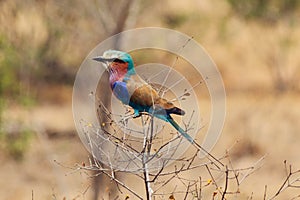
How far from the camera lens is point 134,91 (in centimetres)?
620

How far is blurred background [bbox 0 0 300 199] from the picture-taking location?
16.3 m

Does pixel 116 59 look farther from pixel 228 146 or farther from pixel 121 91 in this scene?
pixel 228 146

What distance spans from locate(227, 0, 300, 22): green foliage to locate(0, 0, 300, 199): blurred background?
0.08ft

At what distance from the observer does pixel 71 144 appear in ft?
62.0

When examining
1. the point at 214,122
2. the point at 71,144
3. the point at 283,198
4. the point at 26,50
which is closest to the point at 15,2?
the point at 26,50

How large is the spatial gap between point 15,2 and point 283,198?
712 cm

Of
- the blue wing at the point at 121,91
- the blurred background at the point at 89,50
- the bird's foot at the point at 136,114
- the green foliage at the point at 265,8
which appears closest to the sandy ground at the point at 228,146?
the blurred background at the point at 89,50

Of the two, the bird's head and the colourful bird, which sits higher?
the bird's head

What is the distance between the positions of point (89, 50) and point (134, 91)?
41.4ft

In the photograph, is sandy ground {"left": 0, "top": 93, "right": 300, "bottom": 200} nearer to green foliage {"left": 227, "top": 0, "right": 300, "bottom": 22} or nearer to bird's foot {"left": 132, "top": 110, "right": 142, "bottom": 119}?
green foliage {"left": 227, "top": 0, "right": 300, "bottom": 22}

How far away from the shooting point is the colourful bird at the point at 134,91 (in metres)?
6.02

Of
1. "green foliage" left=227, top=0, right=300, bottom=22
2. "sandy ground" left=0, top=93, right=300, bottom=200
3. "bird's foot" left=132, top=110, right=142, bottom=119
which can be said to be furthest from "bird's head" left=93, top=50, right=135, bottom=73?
"green foliage" left=227, top=0, right=300, bottom=22

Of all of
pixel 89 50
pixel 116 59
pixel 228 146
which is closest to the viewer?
pixel 116 59

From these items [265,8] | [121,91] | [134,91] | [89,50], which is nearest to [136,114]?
[134,91]
